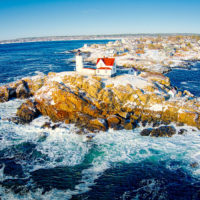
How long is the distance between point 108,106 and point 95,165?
44.2 ft

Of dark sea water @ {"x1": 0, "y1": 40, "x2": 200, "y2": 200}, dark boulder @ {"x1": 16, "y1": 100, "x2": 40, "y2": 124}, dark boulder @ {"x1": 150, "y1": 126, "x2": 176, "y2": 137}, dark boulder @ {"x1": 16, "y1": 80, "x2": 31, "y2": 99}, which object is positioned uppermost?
dark boulder @ {"x1": 16, "y1": 80, "x2": 31, "y2": 99}

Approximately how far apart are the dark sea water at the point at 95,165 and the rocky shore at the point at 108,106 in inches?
79.2

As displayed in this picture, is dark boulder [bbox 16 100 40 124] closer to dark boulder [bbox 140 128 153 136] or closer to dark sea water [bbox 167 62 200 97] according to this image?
dark boulder [bbox 140 128 153 136]

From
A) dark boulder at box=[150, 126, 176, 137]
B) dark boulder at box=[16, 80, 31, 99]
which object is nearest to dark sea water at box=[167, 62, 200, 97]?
dark boulder at box=[150, 126, 176, 137]

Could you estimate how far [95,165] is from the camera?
864 inches

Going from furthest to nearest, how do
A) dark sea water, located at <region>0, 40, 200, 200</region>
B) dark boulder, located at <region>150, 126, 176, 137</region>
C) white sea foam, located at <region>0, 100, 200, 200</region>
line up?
dark boulder, located at <region>150, 126, 176, 137</region> < white sea foam, located at <region>0, 100, 200, 200</region> < dark sea water, located at <region>0, 40, 200, 200</region>

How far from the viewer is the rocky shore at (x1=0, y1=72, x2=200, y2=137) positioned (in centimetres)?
3036

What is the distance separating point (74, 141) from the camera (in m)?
26.7

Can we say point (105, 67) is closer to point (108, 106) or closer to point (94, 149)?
point (108, 106)

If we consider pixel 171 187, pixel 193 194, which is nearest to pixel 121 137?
pixel 171 187

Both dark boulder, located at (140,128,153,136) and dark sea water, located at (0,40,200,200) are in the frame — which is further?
dark boulder, located at (140,128,153,136)

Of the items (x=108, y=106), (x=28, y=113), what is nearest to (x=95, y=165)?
(x=108, y=106)

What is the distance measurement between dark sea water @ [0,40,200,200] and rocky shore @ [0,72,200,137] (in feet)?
6.60

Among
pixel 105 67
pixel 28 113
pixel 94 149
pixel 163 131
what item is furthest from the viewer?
pixel 105 67
